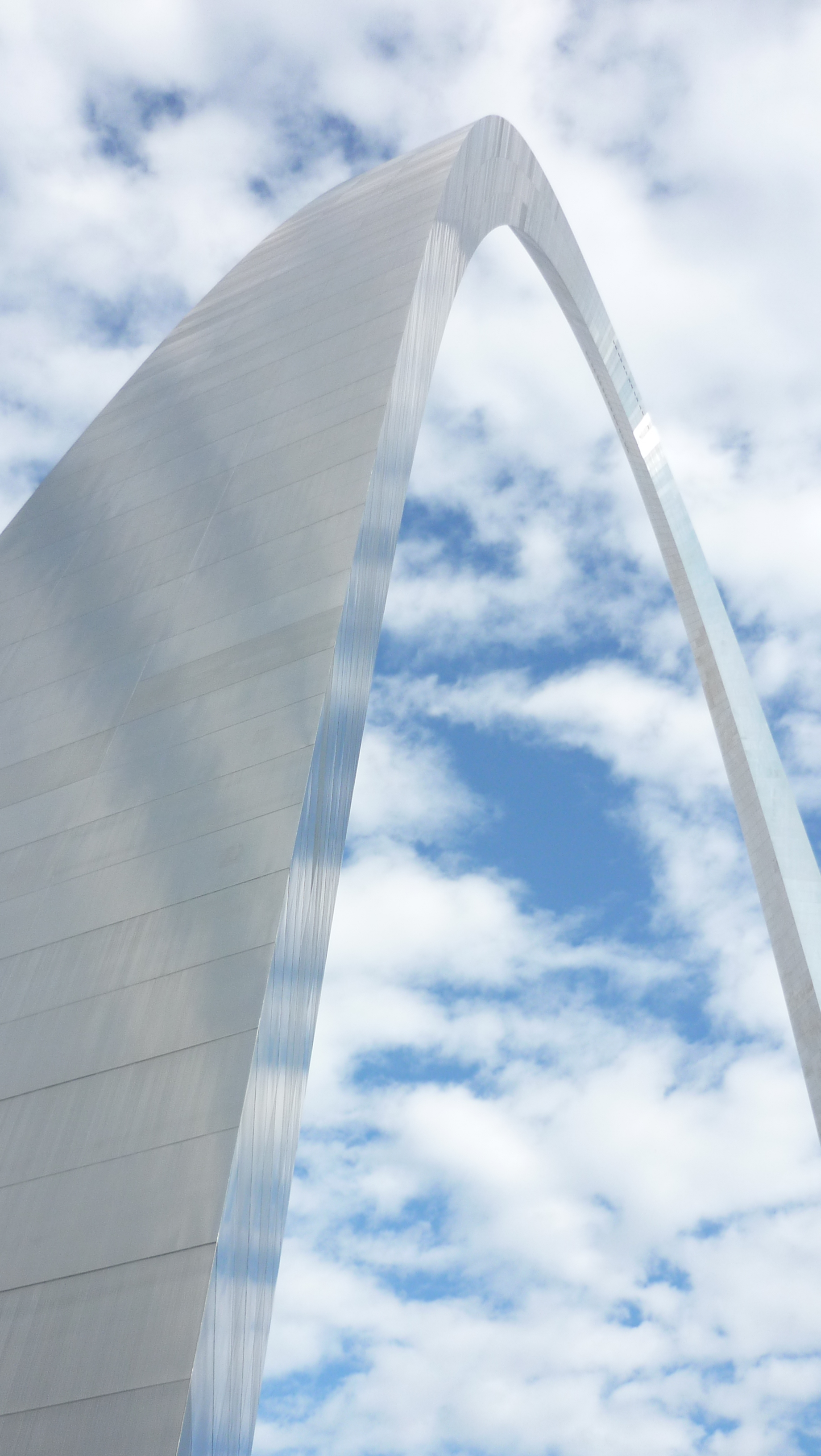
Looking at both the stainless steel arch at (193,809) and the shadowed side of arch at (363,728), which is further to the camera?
the shadowed side of arch at (363,728)

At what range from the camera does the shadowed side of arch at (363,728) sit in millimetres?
8477

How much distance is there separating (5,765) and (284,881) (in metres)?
5.11

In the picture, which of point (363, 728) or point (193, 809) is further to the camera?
point (363, 728)

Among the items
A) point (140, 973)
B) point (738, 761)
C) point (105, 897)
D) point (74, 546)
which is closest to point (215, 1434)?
point (140, 973)

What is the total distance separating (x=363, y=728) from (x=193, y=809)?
121 inches

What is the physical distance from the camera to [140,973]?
9672mm

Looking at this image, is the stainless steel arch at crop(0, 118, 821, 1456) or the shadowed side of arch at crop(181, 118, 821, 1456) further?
the shadowed side of arch at crop(181, 118, 821, 1456)

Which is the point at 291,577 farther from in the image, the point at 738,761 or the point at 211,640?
the point at 738,761

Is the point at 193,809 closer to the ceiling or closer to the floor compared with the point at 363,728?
closer to the floor

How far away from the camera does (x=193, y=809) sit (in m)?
10.9

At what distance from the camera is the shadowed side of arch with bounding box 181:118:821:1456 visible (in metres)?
8.48

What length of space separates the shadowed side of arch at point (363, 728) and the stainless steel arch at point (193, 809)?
0.21 ft

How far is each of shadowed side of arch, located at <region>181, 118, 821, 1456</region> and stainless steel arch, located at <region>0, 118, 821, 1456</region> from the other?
63mm

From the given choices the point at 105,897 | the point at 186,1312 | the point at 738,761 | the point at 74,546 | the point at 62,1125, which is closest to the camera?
the point at 186,1312
